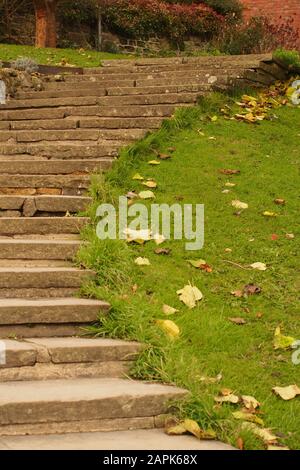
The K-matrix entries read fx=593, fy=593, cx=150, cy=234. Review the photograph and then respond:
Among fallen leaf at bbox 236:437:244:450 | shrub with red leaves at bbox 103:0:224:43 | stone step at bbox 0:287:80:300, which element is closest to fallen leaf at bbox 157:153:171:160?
stone step at bbox 0:287:80:300

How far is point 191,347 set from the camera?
139 inches

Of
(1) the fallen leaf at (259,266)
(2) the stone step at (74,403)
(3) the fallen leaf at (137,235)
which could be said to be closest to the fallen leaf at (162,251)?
(3) the fallen leaf at (137,235)

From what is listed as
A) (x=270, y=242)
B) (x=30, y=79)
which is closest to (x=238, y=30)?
(x=30, y=79)

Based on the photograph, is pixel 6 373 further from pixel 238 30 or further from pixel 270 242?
pixel 238 30

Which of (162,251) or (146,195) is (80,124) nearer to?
(146,195)

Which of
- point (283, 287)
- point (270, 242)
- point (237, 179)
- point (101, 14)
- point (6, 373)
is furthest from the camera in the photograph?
point (101, 14)

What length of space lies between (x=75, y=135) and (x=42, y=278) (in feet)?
10.2

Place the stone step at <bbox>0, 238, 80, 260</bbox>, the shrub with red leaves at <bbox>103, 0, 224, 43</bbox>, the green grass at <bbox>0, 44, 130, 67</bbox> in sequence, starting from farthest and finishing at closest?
1. the shrub with red leaves at <bbox>103, 0, 224, 43</bbox>
2. the green grass at <bbox>0, 44, 130, 67</bbox>
3. the stone step at <bbox>0, 238, 80, 260</bbox>

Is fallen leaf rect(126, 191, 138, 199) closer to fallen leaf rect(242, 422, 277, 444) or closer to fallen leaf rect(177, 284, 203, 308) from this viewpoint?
fallen leaf rect(177, 284, 203, 308)

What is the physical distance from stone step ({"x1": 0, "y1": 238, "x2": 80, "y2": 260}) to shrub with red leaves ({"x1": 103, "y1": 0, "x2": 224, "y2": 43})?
12.7 metres

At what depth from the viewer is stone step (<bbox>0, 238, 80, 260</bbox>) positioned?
14.7ft

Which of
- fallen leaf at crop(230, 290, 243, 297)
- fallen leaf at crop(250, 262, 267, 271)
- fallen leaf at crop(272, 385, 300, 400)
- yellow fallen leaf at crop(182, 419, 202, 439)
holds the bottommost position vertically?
fallen leaf at crop(272, 385, 300, 400)

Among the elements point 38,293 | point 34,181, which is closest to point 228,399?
point 38,293
